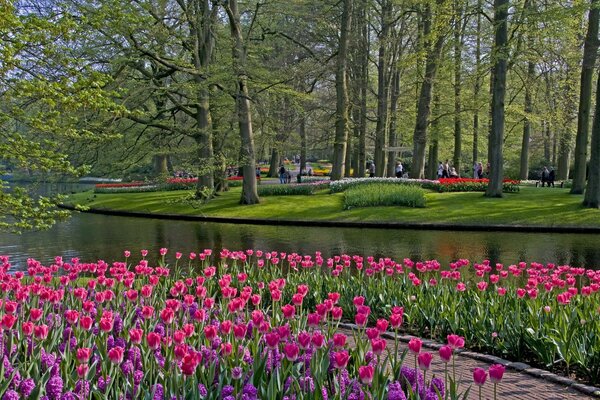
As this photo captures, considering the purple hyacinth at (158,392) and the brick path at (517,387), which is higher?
the purple hyacinth at (158,392)

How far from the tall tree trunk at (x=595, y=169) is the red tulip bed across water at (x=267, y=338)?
15.4 meters

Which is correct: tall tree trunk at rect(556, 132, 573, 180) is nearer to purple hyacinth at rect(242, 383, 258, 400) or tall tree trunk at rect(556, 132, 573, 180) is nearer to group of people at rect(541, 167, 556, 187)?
group of people at rect(541, 167, 556, 187)

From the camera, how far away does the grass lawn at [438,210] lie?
20031 millimetres

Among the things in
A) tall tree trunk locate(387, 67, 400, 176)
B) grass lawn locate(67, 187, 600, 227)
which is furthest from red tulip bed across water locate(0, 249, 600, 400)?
tall tree trunk locate(387, 67, 400, 176)

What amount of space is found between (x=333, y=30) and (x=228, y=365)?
29.2 m

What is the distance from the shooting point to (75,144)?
22516 millimetres

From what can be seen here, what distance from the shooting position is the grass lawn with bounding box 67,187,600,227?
2003 centimetres

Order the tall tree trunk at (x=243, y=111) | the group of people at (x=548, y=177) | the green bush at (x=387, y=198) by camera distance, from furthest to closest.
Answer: the group of people at (x=548, y=177)
the tall tree trunk at (x=243, y=111)
the green bush at (x=387, y=198)

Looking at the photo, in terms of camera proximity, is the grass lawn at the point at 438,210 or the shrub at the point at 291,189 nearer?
the grass lawn at the point at 438,210

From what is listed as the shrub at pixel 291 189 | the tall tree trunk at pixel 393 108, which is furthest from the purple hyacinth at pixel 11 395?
the tall tree trunk at pixel 393 108

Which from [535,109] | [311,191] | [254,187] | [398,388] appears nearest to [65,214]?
[398,388]

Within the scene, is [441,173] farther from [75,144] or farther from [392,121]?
[75,144]

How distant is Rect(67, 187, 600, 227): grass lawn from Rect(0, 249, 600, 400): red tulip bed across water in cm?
1288

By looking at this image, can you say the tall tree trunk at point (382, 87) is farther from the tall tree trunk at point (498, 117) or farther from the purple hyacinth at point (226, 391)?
the purple hyacinth at point (226, 391)
